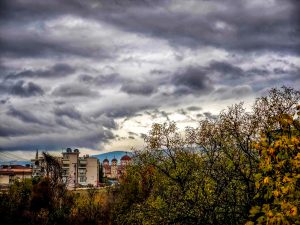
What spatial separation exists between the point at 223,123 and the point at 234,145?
1646mm

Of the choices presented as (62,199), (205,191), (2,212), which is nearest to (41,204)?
(62,199)

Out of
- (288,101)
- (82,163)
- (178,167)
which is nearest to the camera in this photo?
(288,101)

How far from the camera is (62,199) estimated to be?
7181 cm

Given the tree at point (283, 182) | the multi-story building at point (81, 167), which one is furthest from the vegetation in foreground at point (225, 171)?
the multi-story building at point (81, 167)

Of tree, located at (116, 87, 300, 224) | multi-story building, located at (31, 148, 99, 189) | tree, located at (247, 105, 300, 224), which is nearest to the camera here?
tree, located at (247, 105, 300, 224)

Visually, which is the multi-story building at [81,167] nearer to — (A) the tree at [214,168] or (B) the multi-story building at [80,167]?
(B) the multi-story building at [80,167]

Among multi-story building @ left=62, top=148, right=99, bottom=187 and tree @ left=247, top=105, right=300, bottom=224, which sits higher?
multi-story building @ left=62, top=148, right=99, bottom=187

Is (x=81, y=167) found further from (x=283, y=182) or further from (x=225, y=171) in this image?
(x=283, y=182)

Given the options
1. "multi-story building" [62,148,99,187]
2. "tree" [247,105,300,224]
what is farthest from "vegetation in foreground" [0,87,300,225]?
"multi-story building" [62,148,99,187]

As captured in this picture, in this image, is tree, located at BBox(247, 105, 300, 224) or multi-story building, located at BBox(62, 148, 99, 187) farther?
multi-story building, located at BBox(62, 148, 99, 187)

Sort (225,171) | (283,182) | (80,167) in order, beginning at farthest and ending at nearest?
(80,167) < (225,171) < (283,182)

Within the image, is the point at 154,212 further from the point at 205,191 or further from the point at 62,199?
the point at 62,199

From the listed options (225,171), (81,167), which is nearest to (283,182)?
(225,171)

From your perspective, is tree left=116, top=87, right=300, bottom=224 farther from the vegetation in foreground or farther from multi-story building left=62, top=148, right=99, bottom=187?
multi-story building left=62, top=148, right=99, bottom=187
